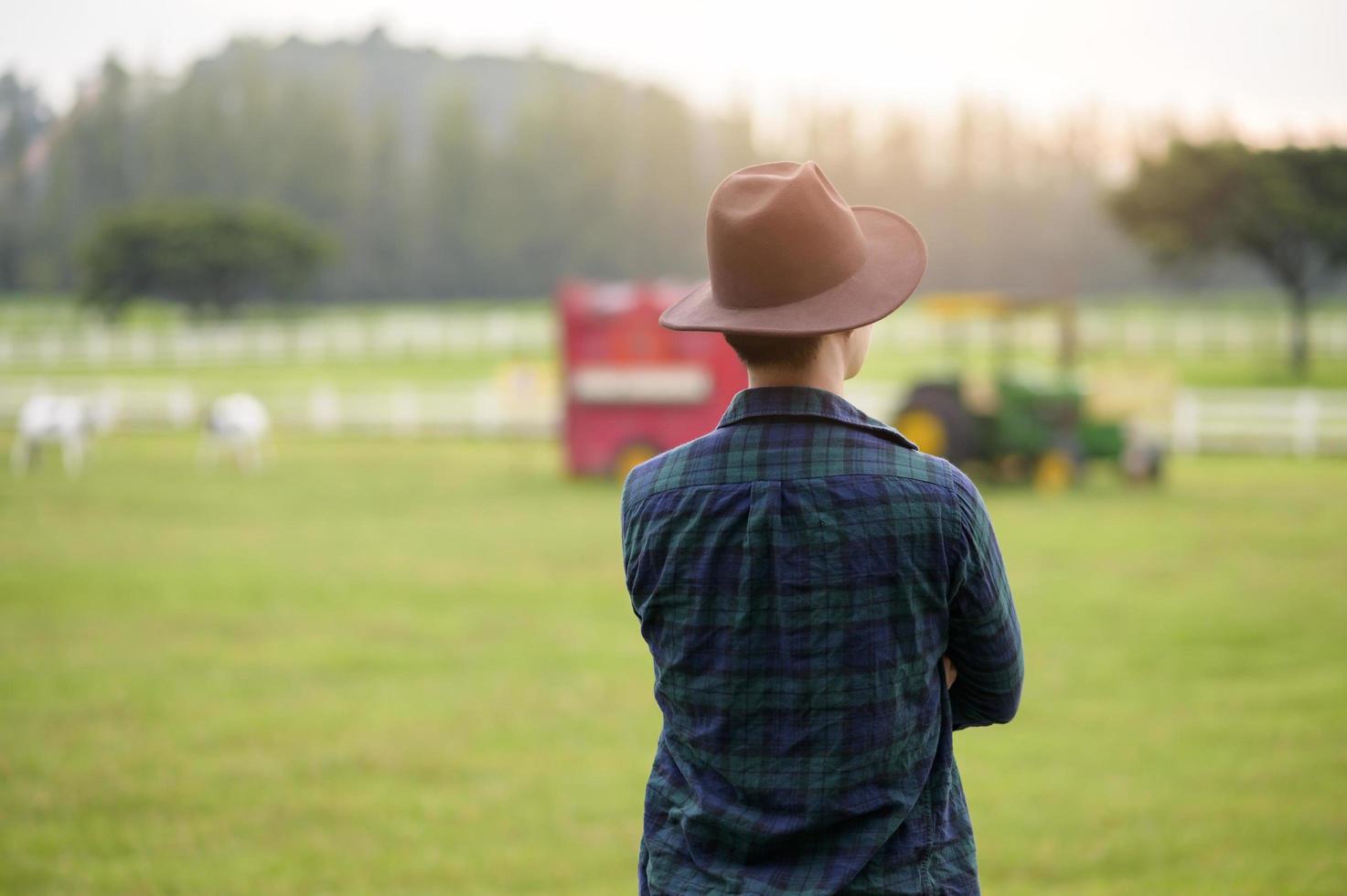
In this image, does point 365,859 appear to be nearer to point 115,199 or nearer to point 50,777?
point 50,777

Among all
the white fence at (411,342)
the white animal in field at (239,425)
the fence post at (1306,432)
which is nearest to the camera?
the white animal in field at (239,425)

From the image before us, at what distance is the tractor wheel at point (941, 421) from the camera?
13.3m

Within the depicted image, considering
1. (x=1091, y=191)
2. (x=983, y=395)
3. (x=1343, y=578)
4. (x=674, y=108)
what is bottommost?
(x=1343, y=578)

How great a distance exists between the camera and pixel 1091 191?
77938 millimetres

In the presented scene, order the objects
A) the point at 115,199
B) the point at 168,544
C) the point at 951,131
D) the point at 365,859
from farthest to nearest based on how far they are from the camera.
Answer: the point at 951,131 < the point at 115,199 < the point at 168,544 < the point at 365,859

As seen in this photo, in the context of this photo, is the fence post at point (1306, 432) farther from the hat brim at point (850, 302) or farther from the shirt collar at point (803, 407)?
the shirt collar at point (803, 407)

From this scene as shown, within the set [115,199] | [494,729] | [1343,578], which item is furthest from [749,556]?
[115,199]

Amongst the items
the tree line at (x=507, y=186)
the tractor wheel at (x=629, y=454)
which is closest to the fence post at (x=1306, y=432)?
the tractor wheel at (x=629, y=454)

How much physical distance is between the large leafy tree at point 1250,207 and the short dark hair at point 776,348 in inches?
1166

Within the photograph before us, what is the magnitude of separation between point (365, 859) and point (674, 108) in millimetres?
74774

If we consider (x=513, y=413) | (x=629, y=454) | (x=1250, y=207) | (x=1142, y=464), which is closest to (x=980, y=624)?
(x=629, y=454)

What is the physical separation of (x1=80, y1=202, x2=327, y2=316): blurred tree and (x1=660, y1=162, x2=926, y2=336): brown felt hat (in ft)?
160

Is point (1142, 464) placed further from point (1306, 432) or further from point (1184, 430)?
point (1306, 432)

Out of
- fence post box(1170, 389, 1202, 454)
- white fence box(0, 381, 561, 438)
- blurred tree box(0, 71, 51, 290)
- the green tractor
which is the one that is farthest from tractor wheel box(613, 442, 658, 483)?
fence post box(1170, 389, 1202, 454)
